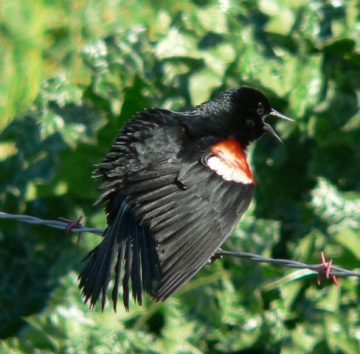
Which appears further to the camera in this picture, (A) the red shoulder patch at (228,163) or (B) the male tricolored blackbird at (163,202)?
(A) the red shoulder patch at (228,163)

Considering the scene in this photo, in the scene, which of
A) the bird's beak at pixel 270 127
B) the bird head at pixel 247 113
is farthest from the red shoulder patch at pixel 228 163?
the bird's beak at pixel 270 127

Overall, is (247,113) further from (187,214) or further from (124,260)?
(124,260)

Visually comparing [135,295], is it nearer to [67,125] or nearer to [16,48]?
[67,125]

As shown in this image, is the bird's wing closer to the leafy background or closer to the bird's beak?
the bird's beak

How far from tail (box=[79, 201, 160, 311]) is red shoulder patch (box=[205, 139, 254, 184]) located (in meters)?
0.41

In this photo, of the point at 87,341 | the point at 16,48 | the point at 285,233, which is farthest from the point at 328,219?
the point at 16,48

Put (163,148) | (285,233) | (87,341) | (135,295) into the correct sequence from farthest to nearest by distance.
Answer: (285,233) → (87,341) → (163,148) → (135,295)

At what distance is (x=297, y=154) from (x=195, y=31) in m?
0.77

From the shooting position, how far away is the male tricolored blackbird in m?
4.82

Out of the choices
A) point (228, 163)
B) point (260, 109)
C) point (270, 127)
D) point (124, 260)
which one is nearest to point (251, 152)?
point (270, 127)

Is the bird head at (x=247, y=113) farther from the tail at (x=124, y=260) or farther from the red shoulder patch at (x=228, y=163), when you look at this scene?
the tail at (x=124, y=260)

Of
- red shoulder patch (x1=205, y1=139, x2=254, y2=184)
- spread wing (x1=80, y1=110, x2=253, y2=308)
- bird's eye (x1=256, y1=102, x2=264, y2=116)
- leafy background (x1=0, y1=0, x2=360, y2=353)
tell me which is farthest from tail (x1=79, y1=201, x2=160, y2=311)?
bird's eye (x1=256, y1=102, x2=264, y2=116)

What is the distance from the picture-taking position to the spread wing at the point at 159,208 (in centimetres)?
482

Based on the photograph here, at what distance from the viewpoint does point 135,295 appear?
4680 mm
